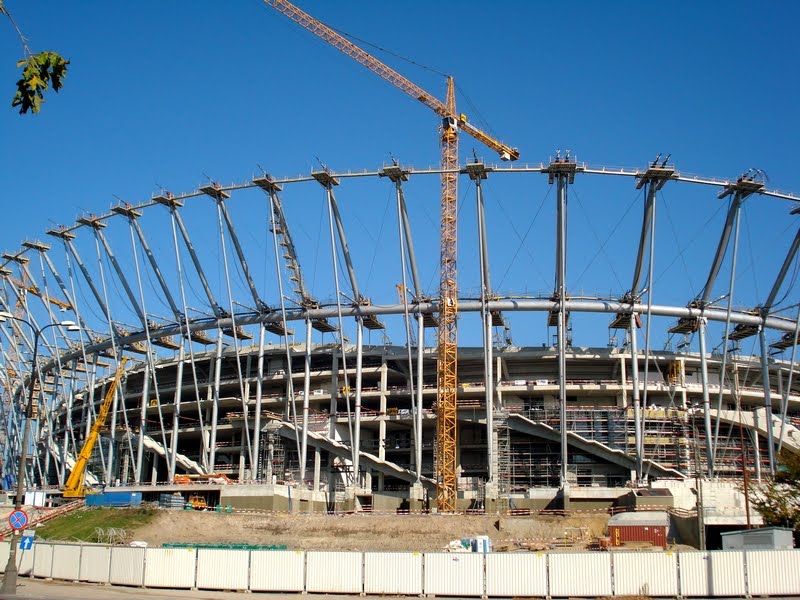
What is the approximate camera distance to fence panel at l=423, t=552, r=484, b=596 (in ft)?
92.8

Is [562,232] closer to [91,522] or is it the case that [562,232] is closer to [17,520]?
[91,522]

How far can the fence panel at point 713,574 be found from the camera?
26.9 metres

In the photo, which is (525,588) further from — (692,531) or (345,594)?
(692,531)

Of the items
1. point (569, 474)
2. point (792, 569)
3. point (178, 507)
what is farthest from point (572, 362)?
point (792, 569)

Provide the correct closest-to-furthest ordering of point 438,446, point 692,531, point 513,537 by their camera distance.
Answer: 1. point 692,531
2. point 513,537
3. point 438,446

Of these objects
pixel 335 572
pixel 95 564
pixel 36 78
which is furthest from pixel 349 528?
pixel 36 78

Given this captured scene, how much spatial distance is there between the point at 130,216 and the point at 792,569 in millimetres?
61296

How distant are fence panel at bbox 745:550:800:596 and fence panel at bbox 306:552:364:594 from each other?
12718mm

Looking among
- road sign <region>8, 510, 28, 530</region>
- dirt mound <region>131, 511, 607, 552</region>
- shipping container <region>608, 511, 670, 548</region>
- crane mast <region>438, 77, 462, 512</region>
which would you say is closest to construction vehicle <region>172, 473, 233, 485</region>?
dirt mound <region>131, 511, 607, 552</region>

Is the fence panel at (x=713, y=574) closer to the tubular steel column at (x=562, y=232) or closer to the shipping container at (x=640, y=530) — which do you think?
the shipping container at (x=640, y=530)

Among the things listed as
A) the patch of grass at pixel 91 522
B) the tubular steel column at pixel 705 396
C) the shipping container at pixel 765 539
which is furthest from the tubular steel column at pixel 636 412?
the patch of grass at pixel 91 522

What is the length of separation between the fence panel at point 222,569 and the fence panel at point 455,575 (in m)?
6.68

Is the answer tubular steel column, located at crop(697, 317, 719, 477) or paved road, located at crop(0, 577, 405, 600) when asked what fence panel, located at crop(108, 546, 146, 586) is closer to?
paved road, located at crop(0, 577, 405, 600)

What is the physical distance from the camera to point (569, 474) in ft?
233
